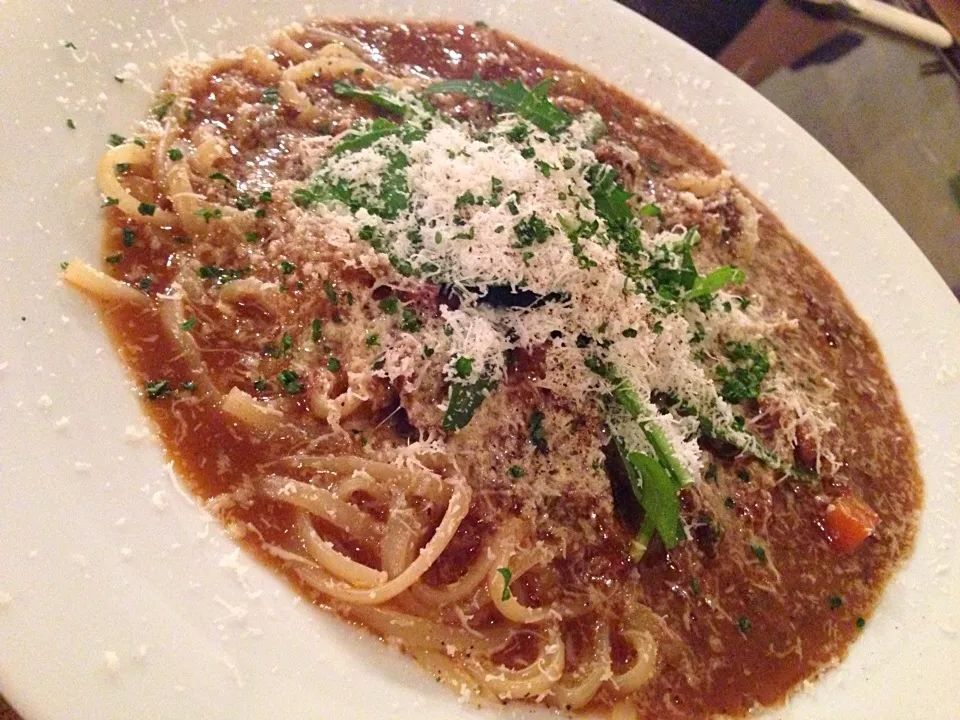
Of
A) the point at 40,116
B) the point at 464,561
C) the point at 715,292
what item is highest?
the point at 715,292

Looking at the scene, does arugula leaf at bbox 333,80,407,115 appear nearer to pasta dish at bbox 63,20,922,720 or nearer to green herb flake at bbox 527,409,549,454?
pasta dish at bbox 63,20,922,720

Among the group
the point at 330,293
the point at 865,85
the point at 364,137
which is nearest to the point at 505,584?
the point at 330,293

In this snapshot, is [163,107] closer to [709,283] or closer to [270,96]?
[270,96]

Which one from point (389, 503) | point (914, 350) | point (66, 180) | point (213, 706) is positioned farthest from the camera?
point (914, 350)

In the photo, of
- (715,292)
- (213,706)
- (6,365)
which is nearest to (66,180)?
(6,365)

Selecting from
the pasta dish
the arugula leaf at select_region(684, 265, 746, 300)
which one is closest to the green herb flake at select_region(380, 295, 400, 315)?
the pasta dish

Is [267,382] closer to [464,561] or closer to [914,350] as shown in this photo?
[464,561]

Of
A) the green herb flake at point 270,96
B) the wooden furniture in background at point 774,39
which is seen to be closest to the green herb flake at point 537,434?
the green herb flake at point 270,96
